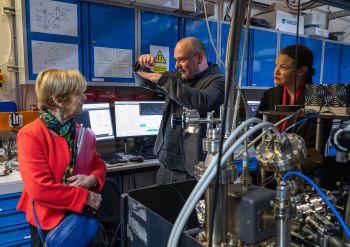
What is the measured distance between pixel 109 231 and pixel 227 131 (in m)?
1.97

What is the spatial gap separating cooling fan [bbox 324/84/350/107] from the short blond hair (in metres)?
1.02

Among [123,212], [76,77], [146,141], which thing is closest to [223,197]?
[123,212]

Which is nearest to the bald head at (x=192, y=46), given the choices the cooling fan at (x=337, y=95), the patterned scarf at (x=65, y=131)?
the patterned scarf at (x=65, y=131)

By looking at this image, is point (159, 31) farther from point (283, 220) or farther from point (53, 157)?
point (283, 220)

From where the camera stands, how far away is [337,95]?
25.9 inches

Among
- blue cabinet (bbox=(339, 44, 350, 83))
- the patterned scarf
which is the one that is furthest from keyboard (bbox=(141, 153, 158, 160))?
blue cabinet (bbox=(339, 44, 350, 83))

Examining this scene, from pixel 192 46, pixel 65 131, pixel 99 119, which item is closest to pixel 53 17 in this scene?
pixel 99 119

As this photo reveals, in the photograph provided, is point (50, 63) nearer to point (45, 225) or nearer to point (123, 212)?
point (45, 225)

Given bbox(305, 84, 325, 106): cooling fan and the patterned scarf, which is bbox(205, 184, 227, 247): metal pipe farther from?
the patterned scarf

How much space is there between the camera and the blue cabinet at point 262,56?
3111 millimetres

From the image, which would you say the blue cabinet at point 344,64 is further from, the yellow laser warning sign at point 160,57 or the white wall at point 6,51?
the white wall at point 6,51

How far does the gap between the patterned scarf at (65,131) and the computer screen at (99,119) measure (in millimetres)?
1001

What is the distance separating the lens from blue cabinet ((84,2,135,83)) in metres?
2.22

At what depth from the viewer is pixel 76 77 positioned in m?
1.30
